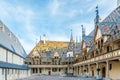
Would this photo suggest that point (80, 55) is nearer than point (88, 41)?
No

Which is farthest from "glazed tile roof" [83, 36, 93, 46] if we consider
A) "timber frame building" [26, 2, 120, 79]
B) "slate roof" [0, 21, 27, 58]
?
"slate roof" [0, 21, 27, 58]

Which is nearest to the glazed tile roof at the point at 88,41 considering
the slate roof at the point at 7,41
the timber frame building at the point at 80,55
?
the timber frame building at the point at 80,55

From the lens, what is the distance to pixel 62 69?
6153cm

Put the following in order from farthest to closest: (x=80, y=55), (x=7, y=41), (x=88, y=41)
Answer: (x=80, y=55), (x=88, y=41), (x=7, y=41)

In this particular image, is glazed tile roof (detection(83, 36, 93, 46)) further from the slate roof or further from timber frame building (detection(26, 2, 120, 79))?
the slate roof

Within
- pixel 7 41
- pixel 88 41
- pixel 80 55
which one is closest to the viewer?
pixel 7 41

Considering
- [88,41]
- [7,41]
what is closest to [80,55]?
[88,41]

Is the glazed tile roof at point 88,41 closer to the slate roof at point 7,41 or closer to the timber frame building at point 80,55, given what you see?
the timber frame building at point 80,55

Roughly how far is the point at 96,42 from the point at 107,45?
18.6ft

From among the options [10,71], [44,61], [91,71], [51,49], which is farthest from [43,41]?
[10,71]

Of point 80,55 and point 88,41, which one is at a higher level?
point 88,41

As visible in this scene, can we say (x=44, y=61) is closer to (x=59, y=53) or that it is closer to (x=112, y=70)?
(x=59, y=53)

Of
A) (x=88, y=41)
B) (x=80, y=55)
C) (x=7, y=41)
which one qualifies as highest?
(x=88, y=41)

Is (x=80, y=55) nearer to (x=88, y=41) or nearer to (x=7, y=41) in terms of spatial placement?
(x=88, y=41)
